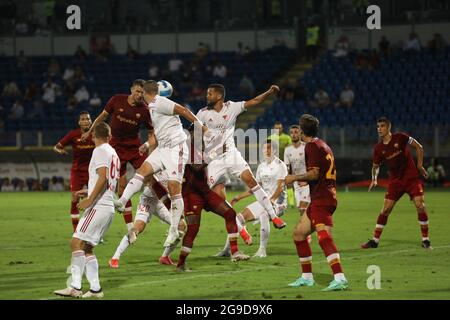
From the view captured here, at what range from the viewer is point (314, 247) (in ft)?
61.0

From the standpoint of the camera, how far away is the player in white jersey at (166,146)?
16.2 meters

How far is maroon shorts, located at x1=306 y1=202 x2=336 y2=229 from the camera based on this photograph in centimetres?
1302

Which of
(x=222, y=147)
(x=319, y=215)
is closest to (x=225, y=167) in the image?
(x=222, y=147)

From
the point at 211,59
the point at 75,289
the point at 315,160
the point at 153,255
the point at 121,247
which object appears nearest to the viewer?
the point at 75,289

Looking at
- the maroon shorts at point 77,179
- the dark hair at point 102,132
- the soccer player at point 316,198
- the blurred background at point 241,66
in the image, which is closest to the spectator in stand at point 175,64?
the blurred background at point 241,66

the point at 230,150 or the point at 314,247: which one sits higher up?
the point at 230,150

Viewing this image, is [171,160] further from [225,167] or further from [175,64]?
[175,64]

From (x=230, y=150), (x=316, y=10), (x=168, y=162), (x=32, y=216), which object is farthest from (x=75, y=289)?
(x=316, y=10)

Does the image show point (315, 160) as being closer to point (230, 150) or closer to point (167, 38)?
point (230, 150)

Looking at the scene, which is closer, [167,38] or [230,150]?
[230,150]

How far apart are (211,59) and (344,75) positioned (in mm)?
7430

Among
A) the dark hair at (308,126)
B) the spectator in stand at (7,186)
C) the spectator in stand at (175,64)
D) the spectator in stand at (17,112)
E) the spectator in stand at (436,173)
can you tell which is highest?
the dark hair at (308,126)

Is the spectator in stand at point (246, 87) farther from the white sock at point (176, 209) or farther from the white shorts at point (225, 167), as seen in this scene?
the white sock at point (176, 209)

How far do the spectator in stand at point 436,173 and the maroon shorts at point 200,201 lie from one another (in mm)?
24853
